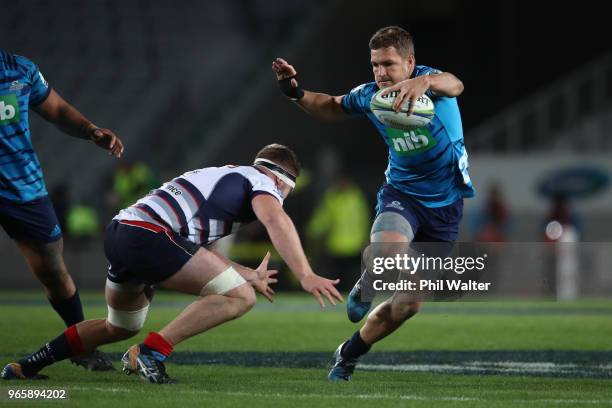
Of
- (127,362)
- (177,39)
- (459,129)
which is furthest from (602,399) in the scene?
(177,39)

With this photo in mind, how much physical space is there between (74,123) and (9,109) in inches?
21.3

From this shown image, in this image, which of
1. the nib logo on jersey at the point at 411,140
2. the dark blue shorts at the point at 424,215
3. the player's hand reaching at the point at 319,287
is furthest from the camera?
the dark blue shorts at the point at 424,215

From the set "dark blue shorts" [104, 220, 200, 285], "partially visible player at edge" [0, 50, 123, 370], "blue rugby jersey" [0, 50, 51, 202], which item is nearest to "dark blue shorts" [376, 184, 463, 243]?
"dark blue shorts" [104, 220, 200, 285]

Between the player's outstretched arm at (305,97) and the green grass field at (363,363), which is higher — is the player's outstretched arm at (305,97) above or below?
above

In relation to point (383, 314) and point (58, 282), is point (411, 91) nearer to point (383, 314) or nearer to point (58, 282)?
point (383, 314)

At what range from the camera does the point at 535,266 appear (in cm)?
1792

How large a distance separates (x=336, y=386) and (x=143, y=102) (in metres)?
17.5

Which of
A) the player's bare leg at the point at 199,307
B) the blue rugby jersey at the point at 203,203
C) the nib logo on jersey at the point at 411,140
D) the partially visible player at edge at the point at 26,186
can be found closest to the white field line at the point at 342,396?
the player's bare leg at the point at 199,307

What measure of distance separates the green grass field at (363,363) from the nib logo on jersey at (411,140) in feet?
4.51

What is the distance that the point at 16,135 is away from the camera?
709 cm

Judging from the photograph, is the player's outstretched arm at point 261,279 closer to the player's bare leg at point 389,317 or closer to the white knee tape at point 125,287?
the white knee tape at point 125,287

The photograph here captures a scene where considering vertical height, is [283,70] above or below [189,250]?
above

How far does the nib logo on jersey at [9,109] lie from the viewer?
22.9 feet

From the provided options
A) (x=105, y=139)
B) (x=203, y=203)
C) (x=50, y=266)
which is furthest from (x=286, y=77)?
(x=50, y=266)
